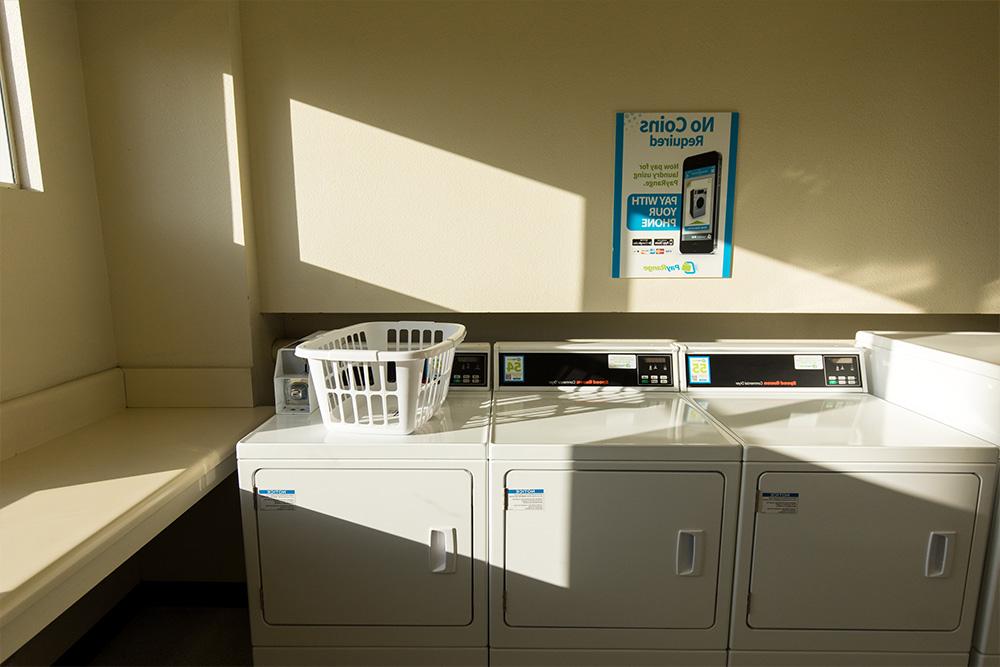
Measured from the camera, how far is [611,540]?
1.57 m

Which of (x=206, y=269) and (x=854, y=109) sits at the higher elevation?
(x=854, y=109)

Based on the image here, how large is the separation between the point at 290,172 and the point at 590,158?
113 cm

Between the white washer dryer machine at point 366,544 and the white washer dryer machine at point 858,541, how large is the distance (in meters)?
0.80

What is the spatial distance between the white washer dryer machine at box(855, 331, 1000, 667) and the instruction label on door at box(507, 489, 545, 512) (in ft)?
4.17

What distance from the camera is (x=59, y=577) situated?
1040mm

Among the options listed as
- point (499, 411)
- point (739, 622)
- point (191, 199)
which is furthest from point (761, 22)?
point (191, 199)

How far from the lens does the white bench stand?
40.2 inches

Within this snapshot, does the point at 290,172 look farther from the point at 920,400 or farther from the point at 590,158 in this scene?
the point at 920,400

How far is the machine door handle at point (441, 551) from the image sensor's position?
1589 millimetres

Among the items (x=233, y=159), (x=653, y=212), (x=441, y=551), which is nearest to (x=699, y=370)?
(x=653, y=212)

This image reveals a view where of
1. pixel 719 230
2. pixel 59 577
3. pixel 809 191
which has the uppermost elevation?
pixel 809 191

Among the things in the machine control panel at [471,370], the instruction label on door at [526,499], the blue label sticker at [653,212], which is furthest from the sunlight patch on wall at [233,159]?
the blue label sticker at [653,212]

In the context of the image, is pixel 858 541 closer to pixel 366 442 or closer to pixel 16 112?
pixel 366 442

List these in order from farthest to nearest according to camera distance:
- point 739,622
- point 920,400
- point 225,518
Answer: point 225,518, point 920,400, point 739,622
